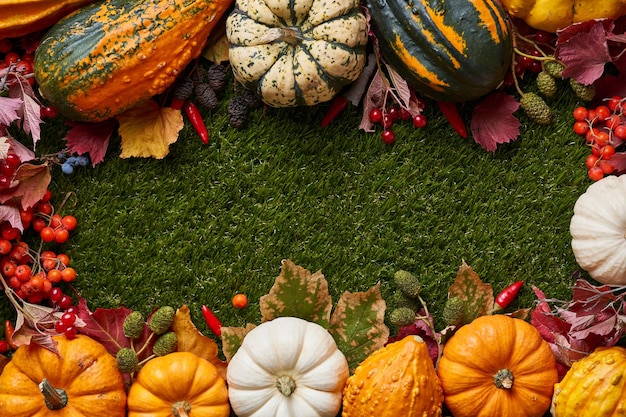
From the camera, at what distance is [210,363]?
6.84 ft

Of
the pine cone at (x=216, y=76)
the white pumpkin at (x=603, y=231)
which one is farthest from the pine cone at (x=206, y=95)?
the white pumpkin at (x=603, y=231)

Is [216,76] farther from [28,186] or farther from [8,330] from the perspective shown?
[8,330]

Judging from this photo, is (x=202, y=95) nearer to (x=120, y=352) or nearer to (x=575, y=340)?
(x=120, y=352)

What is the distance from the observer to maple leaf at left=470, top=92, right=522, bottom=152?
83.7 inches

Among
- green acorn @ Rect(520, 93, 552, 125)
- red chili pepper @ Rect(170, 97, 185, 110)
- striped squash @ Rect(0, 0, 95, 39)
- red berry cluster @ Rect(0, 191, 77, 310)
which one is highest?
striped squash @ Rect(0, 0, 95, 39)

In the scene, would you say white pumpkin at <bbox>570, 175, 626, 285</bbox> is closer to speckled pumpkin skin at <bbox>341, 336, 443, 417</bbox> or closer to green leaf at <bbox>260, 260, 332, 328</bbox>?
speckled pumpkin skin at <bbox>341, 336, 443, 417</bbox>

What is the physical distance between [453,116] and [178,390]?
3.31ft

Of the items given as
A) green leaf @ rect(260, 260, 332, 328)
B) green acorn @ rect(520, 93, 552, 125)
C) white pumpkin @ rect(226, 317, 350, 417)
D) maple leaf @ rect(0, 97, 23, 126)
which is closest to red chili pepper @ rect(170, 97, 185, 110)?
maple leaf @ rect(0, 97, 23, 126)

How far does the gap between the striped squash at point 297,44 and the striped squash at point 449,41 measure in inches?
3.2

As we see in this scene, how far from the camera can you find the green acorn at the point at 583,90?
6.90ft

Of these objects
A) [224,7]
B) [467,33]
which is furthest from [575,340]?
[224,7]

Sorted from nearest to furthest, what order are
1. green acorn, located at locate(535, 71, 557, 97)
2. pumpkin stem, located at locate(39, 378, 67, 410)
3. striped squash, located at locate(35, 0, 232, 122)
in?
pumpkin stem, located at locate(39, 378, 67, 410)
striped squash, located at locate(35, 0, 232, 122)
green acorn, located at locate(535, 71, 557, 97)

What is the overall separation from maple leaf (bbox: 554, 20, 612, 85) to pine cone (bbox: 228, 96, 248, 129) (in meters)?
0.83

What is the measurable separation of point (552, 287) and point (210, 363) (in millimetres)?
940
